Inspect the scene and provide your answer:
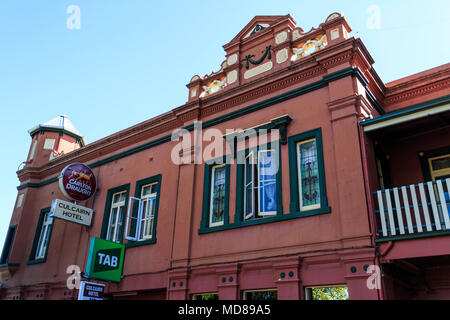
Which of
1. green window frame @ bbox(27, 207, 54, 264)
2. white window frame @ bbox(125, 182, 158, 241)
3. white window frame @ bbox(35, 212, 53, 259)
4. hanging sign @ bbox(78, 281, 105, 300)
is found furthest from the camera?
white window frame @ bbox(35, 212, 53, 259)

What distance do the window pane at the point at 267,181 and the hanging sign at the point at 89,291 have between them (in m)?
4.42

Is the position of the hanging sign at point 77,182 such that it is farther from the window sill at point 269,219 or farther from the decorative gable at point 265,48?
the window sill at point 269,219

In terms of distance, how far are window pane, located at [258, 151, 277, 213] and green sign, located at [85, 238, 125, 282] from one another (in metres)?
4.52

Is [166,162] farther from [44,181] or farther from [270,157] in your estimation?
[44,181]

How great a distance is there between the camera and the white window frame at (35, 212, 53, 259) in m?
15.1

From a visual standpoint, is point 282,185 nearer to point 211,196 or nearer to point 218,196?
point 218,196

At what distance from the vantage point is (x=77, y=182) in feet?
44.6

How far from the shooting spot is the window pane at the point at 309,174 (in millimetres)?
9203

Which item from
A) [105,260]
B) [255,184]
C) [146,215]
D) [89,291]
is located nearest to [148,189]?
[146,215]

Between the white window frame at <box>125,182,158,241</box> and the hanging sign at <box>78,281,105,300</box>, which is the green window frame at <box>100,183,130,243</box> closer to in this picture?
the white window frame at <box>125,182,158,241</box>

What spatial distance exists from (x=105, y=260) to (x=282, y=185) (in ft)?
17.5

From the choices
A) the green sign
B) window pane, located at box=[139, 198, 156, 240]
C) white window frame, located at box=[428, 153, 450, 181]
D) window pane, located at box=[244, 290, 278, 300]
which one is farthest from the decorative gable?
window pane, located at box=[244, 290, 278, 300]

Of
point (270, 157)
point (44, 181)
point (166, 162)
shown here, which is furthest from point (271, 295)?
point (44, 181)
